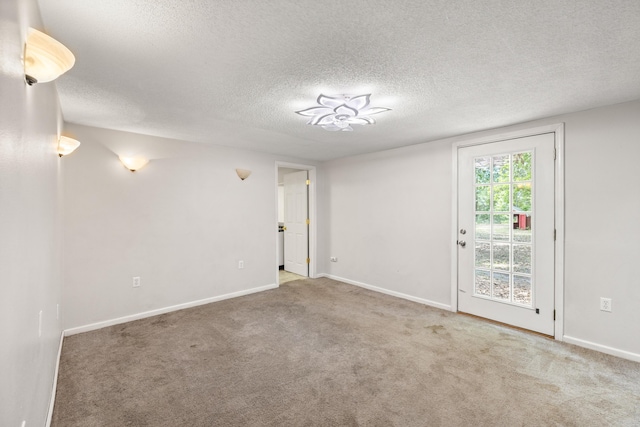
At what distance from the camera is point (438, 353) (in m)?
2.70

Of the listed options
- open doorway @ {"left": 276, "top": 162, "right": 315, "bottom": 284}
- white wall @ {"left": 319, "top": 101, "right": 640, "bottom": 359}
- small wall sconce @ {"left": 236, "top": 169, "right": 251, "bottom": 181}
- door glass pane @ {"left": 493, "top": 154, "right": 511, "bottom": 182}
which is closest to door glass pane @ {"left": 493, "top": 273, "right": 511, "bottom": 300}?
white wall @ {"left": 319, "top": 101, "right": 640, "bottom": 359}

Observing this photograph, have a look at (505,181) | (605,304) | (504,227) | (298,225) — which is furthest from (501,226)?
(298,225)

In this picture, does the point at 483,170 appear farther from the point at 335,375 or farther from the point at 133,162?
the point at 133,162

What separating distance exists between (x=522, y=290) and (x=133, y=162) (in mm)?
4692

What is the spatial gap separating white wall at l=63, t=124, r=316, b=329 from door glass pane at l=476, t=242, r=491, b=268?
119 inches

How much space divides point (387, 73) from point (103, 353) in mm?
3449

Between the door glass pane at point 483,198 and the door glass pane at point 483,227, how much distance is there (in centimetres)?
8

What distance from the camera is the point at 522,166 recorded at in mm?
3217

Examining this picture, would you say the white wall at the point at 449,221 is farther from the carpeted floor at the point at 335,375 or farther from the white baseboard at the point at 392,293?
the carpeted floor at the point at 335,375

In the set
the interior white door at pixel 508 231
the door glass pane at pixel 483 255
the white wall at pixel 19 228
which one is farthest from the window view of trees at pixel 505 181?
the white wall at pixel 19 228

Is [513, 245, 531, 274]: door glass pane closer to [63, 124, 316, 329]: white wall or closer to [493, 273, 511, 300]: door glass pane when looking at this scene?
[493, 273, 511, 300]: door glass pane


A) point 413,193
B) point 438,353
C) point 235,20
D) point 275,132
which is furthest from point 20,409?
point 413,193

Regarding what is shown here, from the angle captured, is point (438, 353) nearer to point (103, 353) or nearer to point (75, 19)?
point (103, 353)

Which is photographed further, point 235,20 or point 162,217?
point 162,217
